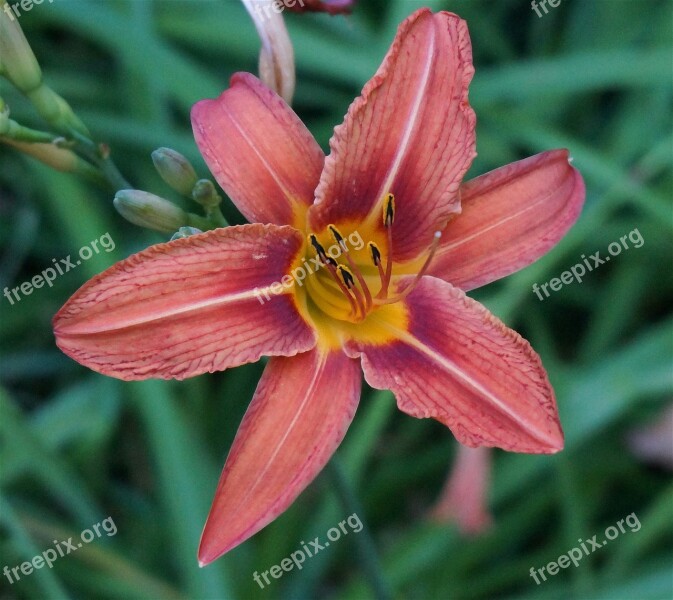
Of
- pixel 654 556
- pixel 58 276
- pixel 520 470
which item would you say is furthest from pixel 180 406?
pixel 654 556

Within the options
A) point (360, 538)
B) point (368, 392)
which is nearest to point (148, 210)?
point (360, 538)

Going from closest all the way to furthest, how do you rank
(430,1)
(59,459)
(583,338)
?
1. (59,459)
2. (430,1)
3. (583,338)

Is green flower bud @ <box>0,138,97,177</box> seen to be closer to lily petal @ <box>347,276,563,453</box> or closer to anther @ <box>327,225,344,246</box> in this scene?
anther @ <box>327,225,344,246</box>

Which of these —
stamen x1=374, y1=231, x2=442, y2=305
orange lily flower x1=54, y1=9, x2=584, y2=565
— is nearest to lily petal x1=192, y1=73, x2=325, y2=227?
orange lily flower x1=54, y1=9, x2=584, y2=565

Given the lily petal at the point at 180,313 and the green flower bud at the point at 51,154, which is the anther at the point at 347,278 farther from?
the green flower bud at the point at 51,154

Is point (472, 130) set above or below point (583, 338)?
above

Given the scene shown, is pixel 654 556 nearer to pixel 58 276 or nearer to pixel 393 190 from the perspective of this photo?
pixel 393 190
